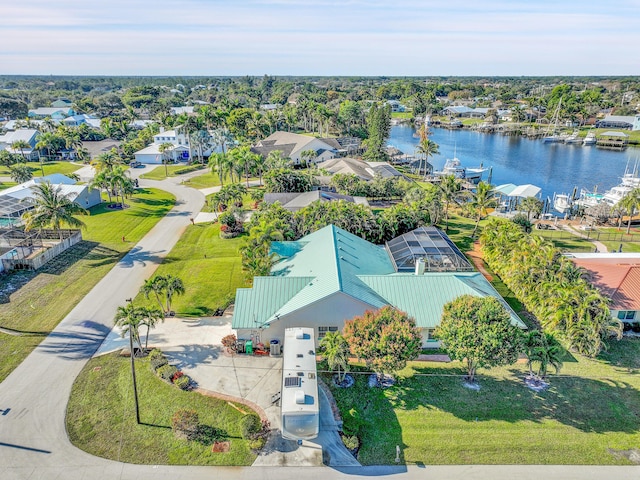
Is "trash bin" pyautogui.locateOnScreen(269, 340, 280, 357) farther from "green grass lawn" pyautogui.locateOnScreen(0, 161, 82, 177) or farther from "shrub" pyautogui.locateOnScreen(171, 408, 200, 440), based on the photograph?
"green grass lawn" pyautogui.locateOnScreen(0, 161, 82, 177)

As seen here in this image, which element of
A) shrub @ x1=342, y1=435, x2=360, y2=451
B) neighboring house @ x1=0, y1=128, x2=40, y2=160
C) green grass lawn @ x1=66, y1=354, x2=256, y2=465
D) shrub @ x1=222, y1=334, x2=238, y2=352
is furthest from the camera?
neighboring house @ x1=0, y1=128, x2=40, y2=160

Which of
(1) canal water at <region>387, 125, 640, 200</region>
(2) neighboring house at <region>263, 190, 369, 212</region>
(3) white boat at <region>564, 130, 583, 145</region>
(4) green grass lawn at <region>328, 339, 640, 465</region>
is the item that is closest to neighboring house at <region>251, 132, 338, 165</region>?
(1) canal water at <region>387, 125, 640, 200</region>

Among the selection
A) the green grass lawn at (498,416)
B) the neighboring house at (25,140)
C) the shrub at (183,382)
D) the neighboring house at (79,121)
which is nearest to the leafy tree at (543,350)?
→ the green grass lawn at (498,416)

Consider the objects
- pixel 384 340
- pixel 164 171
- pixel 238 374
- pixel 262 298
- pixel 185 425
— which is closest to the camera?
pixel 185 425

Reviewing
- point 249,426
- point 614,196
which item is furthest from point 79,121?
point 614,196

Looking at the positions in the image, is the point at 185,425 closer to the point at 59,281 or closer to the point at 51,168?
the point at 59,281

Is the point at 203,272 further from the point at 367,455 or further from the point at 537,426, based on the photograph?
the point at 537,426

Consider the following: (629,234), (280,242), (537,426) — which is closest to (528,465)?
(537,426)
